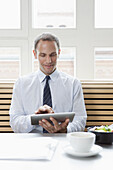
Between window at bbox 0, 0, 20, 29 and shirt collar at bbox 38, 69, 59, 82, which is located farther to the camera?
window at bbox 0, 0, 20, 29

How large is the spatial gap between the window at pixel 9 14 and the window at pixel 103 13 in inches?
35.9

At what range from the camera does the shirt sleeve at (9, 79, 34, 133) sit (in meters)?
1.68

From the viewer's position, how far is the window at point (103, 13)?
106 inches

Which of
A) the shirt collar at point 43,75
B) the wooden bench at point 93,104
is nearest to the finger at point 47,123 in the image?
the shirt collar at point 43,75

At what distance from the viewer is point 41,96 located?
1.91m

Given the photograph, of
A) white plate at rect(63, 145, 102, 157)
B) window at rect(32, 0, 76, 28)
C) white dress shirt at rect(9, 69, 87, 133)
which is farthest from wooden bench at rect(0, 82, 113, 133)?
white plate at rect(63, 145, 102, 157)

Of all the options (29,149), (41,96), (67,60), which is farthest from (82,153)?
(67,60)

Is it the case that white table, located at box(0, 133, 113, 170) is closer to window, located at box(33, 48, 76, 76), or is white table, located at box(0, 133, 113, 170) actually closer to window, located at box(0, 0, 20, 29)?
window, located at box(33, 48, 76, 76)

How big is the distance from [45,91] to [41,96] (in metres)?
0.07

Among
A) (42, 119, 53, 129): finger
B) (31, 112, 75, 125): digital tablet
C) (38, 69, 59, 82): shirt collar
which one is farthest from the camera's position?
(38, 69, 59, 82): shirt collar

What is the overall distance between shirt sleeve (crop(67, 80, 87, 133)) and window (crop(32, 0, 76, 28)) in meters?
1.01

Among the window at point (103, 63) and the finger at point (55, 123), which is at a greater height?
the window at point (103, 63)

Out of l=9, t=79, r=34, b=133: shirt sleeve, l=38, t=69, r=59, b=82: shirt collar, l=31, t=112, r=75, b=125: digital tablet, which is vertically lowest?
l=9, t=79, r=34, b=133: shirt sleeve

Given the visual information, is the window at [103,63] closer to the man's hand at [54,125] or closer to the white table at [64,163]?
the man's hand at [54,125]
